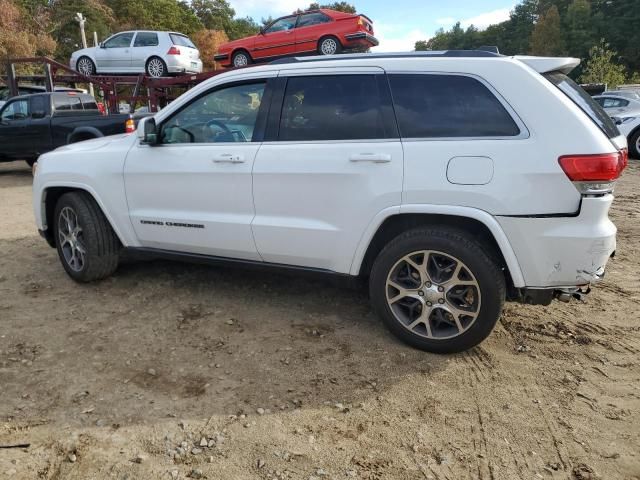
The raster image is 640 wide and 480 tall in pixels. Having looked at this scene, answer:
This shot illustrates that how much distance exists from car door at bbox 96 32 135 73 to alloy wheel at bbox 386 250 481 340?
13.5 metres

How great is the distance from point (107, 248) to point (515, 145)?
3.44 meters

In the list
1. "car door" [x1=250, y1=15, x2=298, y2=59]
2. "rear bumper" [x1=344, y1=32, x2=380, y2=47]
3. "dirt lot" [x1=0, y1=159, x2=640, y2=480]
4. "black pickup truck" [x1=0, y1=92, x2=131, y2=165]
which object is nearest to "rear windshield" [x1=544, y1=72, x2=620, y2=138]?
"dirt lot" [x1=0, y1=159, x2=640, y2=480]

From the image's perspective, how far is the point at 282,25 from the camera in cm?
1189

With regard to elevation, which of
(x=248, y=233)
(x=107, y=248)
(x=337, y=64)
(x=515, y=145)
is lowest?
(x=107, y=248)

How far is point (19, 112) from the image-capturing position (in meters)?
11.2

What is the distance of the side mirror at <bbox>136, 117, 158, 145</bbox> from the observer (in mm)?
4055

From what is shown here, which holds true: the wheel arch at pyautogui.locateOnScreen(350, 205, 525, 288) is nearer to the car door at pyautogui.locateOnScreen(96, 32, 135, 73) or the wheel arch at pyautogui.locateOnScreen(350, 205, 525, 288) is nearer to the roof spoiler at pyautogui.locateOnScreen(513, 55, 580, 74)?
the roof spoiler at pyautogui.locateOnScreen(513, 55, 580, 74)

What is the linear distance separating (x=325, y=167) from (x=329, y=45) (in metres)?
8.56

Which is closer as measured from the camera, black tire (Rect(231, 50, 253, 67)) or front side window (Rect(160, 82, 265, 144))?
front side window (Rect(160, 82, 265, 144))

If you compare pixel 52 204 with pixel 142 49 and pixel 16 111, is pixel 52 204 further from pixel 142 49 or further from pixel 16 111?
pixel 142 49

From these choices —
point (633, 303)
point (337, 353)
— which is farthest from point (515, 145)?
point (633, 303)

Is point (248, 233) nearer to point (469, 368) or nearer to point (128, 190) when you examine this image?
point (128, 190)

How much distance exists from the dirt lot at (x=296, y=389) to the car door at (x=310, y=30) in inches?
321

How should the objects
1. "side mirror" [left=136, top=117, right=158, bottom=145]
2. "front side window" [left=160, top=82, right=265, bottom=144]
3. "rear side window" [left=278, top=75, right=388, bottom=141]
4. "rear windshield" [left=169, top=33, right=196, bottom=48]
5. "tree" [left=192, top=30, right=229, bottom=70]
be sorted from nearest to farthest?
"rear side window" [left=278, top=75, right=388, bottom=141] → "front side window" [left=160, top=82, right=265, bottom=144] → "side mirror" [left=136, top=117, right=158, bottom=145] → "rear windshield" [left=169, top=33, right=196, bottom=48] → "tree" [left=192, top=30, right=229, bottom=70]
